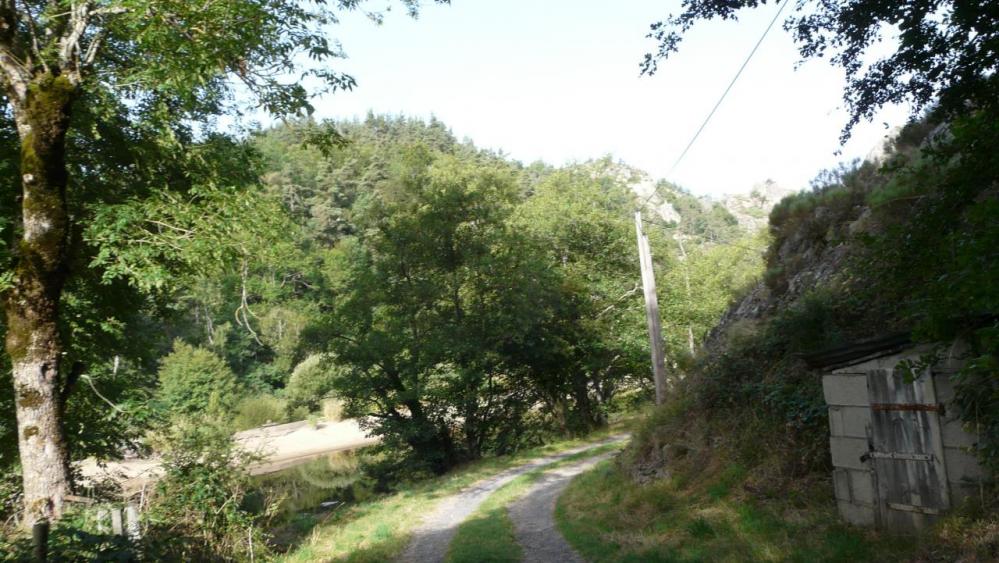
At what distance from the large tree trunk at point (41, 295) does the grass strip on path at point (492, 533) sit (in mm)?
5581

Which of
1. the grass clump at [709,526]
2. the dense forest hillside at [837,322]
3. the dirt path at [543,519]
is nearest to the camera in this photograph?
the dense forest hillside at [837,322]

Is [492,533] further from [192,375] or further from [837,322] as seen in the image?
[192,375]

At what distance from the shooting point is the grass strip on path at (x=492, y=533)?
1054 cm

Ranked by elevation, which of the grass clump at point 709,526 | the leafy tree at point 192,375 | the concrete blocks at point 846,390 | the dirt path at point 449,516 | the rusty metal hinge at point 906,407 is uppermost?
the leafy tree at point 192,375

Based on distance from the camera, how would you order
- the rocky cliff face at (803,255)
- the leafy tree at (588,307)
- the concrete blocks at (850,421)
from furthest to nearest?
1. the leafy tree at (588,307)
2. the rocky cliff face at (803,255)
3. the concrete blocks at (850,421)

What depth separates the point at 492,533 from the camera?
12297 millimetres

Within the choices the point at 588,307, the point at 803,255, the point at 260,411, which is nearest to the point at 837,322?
the point at 803,255

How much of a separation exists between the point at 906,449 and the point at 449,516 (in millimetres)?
10082

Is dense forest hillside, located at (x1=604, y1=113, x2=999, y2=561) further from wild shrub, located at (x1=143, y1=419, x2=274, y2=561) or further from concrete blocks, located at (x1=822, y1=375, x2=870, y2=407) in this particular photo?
wild shrub, located at (x1=143, y1=419, x2=274, y2=561)

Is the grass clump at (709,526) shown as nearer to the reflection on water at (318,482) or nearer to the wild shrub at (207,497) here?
the wild shrub at (207,497)

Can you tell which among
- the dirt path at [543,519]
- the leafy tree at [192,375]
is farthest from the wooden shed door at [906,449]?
the leafy tree at [192,375]

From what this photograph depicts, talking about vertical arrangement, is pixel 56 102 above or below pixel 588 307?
above

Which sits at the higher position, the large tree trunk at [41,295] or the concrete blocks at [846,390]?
the large tree trunk at [41,295]

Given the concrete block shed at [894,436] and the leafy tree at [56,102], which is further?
the leafy tree at [56,102]
